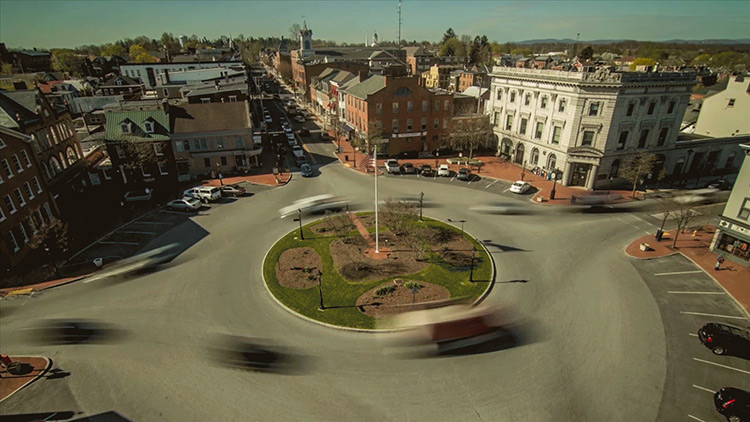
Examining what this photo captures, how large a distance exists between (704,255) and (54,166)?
72.3m

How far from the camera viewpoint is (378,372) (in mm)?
21531

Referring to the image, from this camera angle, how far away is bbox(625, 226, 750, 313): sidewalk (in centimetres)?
2872

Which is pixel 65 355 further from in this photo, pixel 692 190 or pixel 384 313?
pixel 692 190

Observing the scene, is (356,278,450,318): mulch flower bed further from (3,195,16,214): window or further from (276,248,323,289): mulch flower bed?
(3,195,16,214): window

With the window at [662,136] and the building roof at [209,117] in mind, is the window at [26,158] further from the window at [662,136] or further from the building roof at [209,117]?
the window at [662,136]

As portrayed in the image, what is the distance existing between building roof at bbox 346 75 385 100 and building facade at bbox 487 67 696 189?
23.3 meters

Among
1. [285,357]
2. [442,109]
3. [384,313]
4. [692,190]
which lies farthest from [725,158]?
[285,357]

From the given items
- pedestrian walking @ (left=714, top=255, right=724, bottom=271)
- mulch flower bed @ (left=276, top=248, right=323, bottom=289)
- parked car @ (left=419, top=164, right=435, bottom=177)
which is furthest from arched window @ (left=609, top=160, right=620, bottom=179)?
mulch flower bed @ (left=276, top=248, right=323, bottom=289)

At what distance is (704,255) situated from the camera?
3331 cm

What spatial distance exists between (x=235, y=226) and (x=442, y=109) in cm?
4177

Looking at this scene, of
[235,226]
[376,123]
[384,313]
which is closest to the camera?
[384,313]

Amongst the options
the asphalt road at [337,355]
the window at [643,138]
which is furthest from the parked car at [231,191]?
the window at [643,138]

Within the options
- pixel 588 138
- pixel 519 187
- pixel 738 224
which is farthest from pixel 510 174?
pixel 738 224

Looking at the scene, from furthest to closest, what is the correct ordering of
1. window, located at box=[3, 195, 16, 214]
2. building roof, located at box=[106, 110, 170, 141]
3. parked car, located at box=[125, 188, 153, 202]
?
building roof, located at box=[106, 110, 170, 141] → parked car, located at box=[125, 188, 153, 202] → window, located at box=[3, 195, 16, 214]
